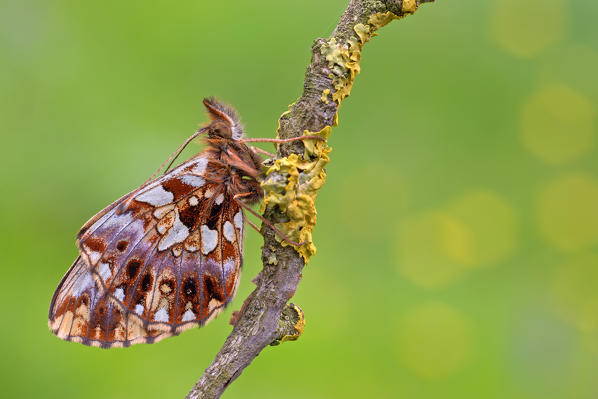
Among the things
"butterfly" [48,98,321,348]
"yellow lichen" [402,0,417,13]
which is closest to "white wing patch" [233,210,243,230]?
"butterfly" [48,98,321,348]

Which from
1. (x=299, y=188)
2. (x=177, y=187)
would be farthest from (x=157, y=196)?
(x=299, y=188)

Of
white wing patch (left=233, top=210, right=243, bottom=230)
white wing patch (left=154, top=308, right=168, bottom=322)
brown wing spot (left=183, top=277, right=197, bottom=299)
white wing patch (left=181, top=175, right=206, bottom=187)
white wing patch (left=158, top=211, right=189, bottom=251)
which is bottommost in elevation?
white wing patch (left=154, top=308, right=168, bottom=322)

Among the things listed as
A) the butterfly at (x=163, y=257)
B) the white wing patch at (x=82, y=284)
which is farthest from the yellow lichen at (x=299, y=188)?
the white wing patch at (x=82, y=284)

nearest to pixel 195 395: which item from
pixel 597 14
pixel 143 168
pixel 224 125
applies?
pixel 224 125

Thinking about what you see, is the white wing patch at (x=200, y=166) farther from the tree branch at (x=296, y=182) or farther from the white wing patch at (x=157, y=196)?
the tree branch at (x=296, y=182)

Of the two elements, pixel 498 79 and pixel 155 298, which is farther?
pixel 498 79

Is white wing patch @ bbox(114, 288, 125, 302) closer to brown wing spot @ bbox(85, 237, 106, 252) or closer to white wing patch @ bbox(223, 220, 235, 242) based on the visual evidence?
brown wing spot @ bbox(85, 237, 106, 252)

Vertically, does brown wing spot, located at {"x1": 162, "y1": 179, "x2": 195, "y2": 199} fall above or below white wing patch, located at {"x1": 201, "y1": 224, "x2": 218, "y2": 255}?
above

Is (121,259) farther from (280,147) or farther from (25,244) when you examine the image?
(25,244)
